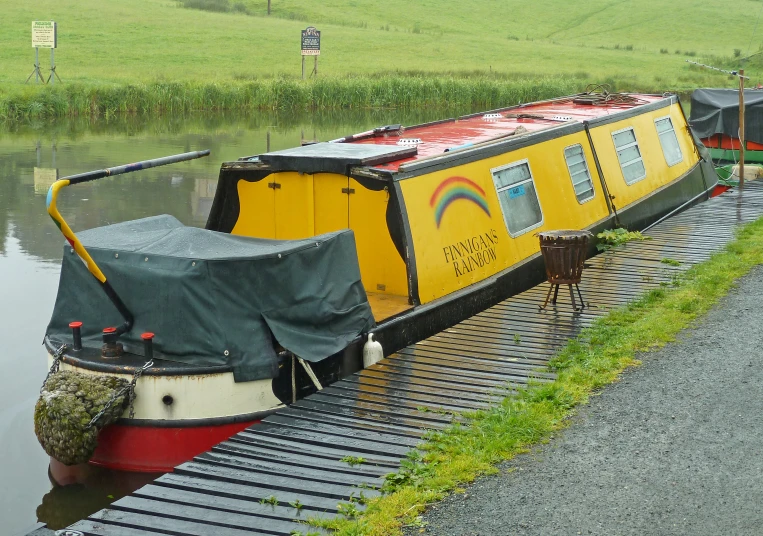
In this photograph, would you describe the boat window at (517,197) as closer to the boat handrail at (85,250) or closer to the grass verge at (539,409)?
the grass verge at (539,409)

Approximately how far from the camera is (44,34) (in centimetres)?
3916

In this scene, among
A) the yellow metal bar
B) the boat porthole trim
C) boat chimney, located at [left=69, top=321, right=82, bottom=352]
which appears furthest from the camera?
the boat porthole trim

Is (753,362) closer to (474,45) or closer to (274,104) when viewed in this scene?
(274,104)

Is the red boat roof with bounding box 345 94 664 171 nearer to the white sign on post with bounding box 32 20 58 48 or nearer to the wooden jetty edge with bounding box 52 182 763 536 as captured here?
the wooden jetty edge with bounding box 52 182 763 536

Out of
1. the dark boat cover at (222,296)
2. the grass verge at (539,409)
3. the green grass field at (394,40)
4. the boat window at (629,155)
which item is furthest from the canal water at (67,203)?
the boat window at (629,155)

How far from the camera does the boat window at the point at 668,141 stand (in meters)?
16.4

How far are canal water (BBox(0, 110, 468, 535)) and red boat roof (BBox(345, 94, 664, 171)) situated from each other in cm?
414

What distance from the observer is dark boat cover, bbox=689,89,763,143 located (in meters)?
22.0

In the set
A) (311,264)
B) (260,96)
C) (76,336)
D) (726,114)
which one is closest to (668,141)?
(726,114)

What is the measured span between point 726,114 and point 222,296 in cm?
1704

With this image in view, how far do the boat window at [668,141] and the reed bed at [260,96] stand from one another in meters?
20.7

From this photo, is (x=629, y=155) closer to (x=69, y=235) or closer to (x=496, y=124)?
(x=496, y=124)

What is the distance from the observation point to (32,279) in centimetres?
1359

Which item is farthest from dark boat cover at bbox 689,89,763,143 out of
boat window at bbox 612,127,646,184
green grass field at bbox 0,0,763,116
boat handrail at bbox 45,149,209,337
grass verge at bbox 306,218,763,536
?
green grass field at bbox 0,0,763,116
